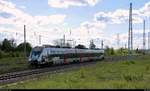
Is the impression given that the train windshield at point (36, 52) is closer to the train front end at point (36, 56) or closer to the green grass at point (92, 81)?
the train front end at point (36, 56)

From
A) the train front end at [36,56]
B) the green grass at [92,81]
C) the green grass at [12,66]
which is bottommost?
the green grass at [12,66]

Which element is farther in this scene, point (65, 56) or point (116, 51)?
point (116, 51)

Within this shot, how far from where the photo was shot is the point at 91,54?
272 feet

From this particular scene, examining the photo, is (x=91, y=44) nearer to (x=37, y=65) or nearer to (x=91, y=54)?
(x=91, y=54)

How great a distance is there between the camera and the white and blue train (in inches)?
2114

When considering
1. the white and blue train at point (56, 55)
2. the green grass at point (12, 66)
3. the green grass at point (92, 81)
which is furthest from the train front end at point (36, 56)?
the green grass at point (92, 81)

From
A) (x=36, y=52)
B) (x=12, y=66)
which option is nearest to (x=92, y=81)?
(x=36, y=52)

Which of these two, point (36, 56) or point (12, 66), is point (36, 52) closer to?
point (36, 56)

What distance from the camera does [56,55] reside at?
2303 inches

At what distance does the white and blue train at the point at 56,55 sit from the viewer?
176 ft

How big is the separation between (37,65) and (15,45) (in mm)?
79569

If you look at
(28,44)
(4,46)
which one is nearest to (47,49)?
(4,46)

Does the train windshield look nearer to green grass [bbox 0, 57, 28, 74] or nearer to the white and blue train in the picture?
the white and blue train

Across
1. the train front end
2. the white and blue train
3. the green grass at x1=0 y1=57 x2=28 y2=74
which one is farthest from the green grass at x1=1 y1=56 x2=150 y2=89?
the white and blue train
